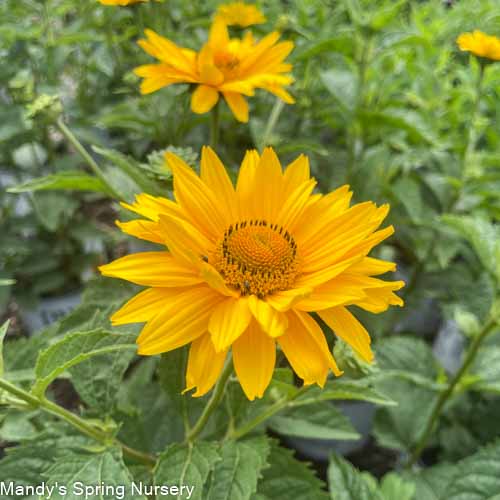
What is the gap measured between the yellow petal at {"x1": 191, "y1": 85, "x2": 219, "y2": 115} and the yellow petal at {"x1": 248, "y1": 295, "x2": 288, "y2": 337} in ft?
1.03

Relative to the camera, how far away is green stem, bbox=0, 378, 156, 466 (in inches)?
20.2

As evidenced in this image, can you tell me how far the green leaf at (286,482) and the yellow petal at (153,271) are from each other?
1.04 ft

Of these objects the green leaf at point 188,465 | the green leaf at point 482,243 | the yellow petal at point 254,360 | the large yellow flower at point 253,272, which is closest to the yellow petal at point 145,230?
the large yellow flower at point 253,272

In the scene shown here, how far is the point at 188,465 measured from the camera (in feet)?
1.81

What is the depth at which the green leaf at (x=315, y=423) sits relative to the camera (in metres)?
0.77

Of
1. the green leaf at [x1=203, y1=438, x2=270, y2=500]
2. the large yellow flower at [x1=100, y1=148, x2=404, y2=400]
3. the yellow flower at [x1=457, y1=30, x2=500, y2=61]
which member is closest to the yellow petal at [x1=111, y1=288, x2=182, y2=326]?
the large yellow flower at [x1=100, y1=148, x2=404, y2=400]

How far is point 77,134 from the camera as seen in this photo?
1.16m

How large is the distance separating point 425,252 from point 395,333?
0.27 m

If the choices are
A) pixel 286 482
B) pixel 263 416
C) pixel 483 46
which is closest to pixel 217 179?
pixel 263 416

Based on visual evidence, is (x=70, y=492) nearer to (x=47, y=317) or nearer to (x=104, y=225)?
(x=47, y=317)

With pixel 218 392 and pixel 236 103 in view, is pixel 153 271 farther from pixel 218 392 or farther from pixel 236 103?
pixel 236 103

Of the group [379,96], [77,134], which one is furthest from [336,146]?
[77,134]

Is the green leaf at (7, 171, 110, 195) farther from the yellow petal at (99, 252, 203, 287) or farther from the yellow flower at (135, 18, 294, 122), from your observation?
the yellow petal at (99, 252, 203, 287)

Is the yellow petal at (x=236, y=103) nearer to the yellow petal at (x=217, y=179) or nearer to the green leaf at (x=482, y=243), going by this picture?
the yellow petal at (x=217, y=179)
